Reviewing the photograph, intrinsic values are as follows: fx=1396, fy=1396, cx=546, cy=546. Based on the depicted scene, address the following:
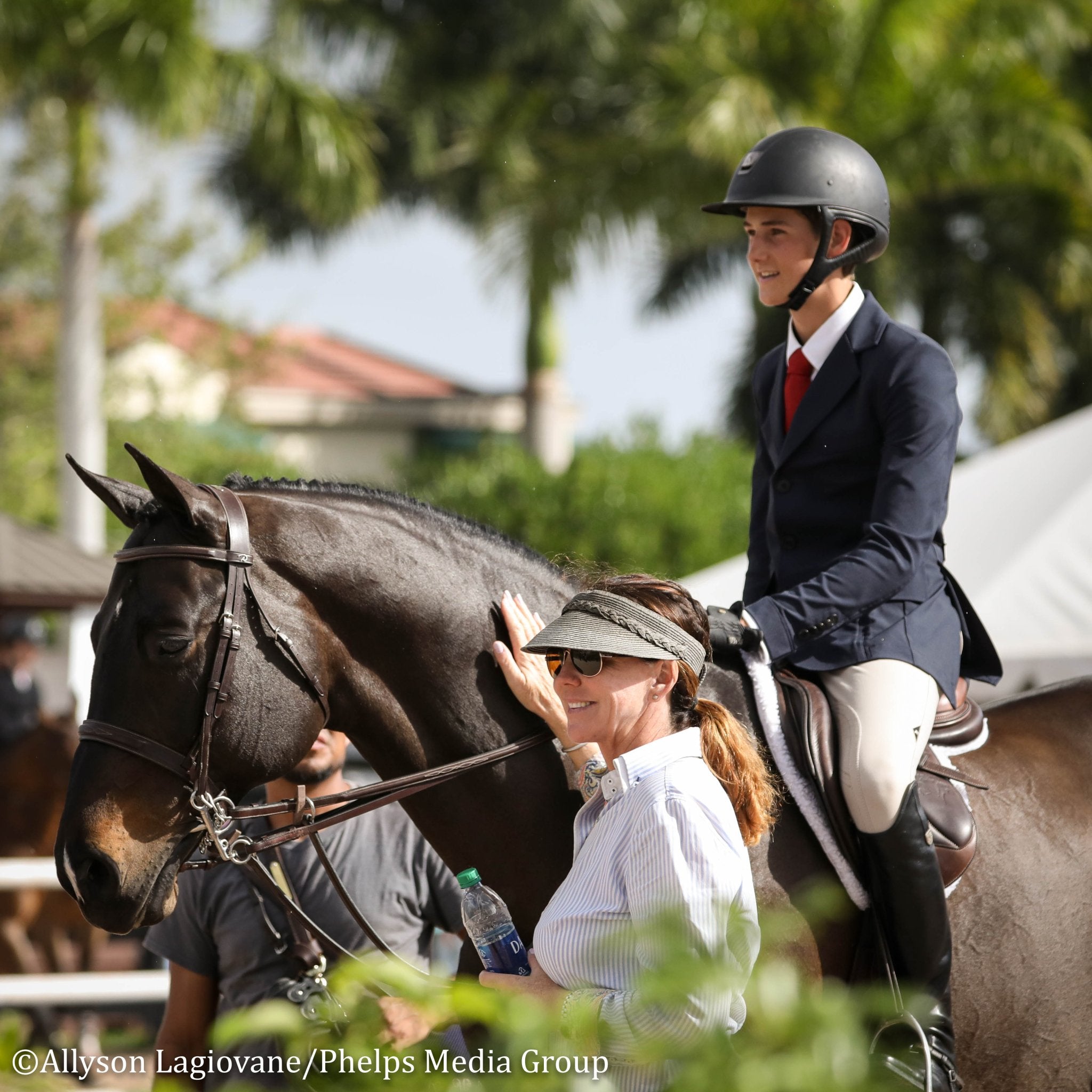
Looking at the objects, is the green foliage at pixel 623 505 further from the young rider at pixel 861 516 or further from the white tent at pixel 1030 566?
the young rider at pixel 861 516

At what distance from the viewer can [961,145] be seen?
1852cm

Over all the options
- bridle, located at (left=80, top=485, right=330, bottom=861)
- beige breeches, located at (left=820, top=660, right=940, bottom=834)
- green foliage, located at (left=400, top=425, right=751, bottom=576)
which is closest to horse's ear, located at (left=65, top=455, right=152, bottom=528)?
bridle, located at (left=80, top=485, right=330, bottom=861)

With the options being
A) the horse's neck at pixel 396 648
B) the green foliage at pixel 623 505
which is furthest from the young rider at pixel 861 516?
the green foliage at pixel 623 505

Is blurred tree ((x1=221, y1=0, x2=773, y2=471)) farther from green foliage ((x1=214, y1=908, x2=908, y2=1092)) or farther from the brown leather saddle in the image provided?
green foliage ((x1=214, y1=908, x2=908, y2=1092))

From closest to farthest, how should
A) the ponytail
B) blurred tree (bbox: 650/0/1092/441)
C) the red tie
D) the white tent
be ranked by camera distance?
the ponytail < the red tie < the white tent < blurred tree (bbox: 650/0/1092/441)

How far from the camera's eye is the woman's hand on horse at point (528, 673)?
2969 millimetres

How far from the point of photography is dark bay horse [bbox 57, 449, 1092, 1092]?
277 cm

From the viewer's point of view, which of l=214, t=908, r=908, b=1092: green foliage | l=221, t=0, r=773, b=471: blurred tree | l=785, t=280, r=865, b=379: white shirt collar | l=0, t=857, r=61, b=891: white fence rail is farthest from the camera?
l=221, t=0, r=773, b=471: blurred tree

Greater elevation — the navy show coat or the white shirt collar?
the white shirt collar

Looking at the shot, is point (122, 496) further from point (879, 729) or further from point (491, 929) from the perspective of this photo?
point (879, 729)

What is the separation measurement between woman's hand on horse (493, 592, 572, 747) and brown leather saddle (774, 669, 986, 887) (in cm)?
50

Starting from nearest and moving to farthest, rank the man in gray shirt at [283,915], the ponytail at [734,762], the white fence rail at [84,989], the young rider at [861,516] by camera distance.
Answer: the ponytail at [734,762], the young rider at [861,516], the man in gray shirt at [283,915], the white fence rail at [84,989]

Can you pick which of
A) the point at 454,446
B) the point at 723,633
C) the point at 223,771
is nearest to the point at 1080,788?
the point at 723,633

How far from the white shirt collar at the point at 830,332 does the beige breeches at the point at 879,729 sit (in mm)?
747
